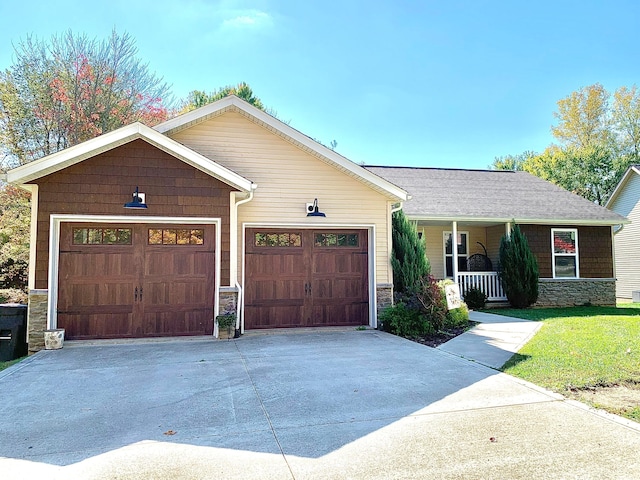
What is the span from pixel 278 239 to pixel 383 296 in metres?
2.89

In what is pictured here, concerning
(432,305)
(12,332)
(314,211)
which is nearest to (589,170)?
(432,305)

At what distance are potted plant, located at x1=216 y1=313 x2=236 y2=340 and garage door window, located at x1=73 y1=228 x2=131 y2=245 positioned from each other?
7.96 feet

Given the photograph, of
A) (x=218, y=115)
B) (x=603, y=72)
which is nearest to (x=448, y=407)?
(x=218, y=115)

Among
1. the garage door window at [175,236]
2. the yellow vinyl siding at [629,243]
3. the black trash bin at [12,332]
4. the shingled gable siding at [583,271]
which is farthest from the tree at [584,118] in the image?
the black trash bin at [12,332]

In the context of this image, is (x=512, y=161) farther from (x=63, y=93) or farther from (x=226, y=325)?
(x=226, y=325)

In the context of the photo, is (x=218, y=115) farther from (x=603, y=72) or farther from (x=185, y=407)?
(x=603, y=72)

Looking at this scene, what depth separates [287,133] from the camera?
9789mm

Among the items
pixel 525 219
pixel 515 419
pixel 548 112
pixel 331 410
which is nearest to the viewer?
pixel 515 419

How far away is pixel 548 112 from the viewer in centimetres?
3189

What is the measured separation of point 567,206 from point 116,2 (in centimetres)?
1701

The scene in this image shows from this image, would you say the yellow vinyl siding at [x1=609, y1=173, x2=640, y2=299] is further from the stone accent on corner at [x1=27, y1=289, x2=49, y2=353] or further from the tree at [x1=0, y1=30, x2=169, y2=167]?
the tree at [x1=0, y1=30, x2=169, y2=167]

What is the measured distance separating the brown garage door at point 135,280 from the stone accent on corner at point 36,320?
301 mm

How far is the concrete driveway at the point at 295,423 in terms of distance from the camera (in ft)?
10.3

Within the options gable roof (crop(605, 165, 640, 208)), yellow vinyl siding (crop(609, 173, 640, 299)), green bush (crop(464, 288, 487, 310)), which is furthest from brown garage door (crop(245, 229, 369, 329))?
gable roof (crop(605, 165, 640, 208))
